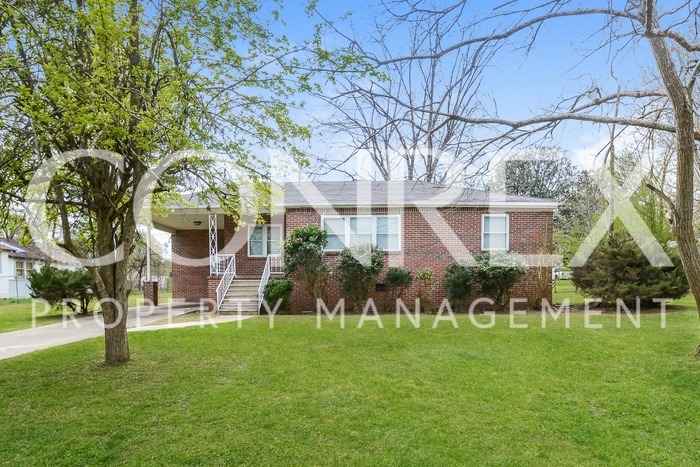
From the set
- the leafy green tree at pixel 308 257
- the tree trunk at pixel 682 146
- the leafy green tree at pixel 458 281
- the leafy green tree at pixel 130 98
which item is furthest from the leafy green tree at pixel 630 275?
the leafy green tree at pixel 130 98

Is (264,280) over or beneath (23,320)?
over

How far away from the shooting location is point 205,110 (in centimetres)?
569

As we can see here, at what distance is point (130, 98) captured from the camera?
19.7ft

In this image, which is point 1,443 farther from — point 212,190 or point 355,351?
point 355,351

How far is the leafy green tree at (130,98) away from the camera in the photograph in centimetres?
483

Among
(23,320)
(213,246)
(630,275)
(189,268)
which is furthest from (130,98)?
(630,275)

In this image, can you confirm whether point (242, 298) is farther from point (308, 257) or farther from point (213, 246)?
point (213, 246)

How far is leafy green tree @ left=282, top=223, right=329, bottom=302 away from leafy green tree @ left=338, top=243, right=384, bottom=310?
619 mm

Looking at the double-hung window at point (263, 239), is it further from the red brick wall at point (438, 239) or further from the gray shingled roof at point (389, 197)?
the red brick wall at point (438, 239)

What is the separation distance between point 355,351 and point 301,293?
6.18m

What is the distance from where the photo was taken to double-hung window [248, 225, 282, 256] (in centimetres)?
1483

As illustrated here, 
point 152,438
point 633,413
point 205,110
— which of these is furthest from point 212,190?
point 633,413

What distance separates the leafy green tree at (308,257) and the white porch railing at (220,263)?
286 centimetres

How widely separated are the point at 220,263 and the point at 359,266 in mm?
5216
